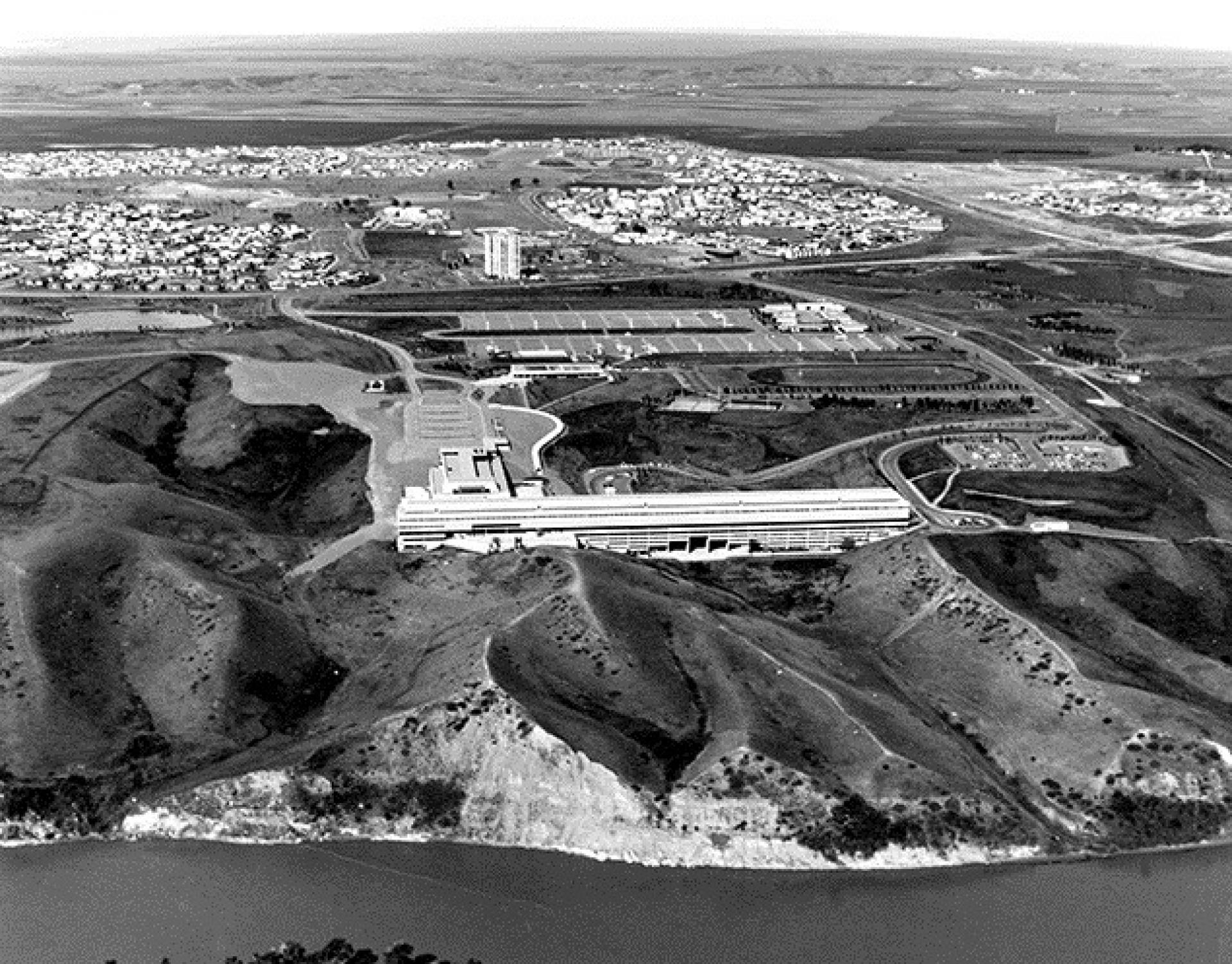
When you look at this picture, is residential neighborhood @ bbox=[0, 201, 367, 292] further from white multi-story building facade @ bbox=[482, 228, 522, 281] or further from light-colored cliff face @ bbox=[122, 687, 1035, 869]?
light-colored cliff face @ bbox=[122, 687, 1035, 869]

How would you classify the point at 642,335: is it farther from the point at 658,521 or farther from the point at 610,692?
the point at 610,692

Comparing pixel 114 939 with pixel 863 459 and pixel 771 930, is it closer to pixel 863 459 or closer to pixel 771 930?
pixel 771 930

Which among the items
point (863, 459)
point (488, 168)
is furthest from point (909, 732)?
point (488, 168)

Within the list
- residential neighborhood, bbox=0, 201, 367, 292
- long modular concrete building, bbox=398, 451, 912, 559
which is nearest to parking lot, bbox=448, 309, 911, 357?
residential neighborhood, bbox=0, 201, 367, 292

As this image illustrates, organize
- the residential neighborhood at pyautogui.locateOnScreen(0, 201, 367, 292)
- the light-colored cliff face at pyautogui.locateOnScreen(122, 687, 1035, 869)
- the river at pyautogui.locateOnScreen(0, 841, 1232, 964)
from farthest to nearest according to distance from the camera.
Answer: the residential neighborhood at pyautogui.locateOnScreen(0, 201, 367, 292)
the light-colored cliff face at pyautogui.locateOnScreen(122, 687, 1035, 869)
the river at pyautogui.locateOnScreen(0, 841, 1232, 964)

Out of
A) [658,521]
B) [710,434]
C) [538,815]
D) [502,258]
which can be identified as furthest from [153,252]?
[538,815]
